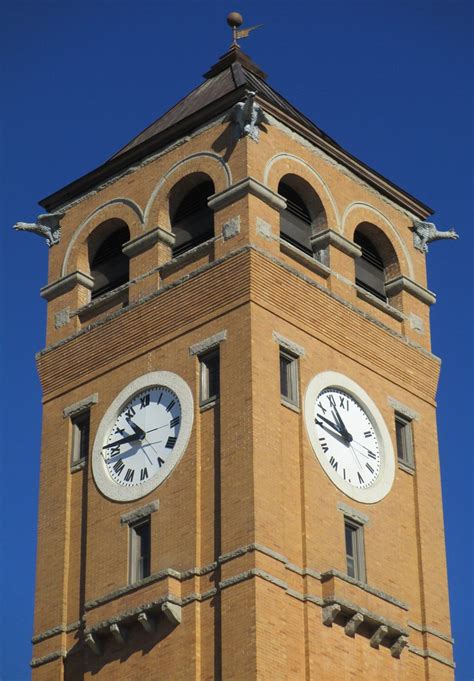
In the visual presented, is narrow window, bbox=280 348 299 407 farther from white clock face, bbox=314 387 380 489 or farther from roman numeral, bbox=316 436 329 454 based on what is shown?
roman numeral, bbox=316 436 329 454

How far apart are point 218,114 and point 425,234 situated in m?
7.07

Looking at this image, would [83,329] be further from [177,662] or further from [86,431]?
[177,662]

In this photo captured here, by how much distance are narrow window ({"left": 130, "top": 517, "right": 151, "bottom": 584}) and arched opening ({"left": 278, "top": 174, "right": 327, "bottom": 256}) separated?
8.57 metres

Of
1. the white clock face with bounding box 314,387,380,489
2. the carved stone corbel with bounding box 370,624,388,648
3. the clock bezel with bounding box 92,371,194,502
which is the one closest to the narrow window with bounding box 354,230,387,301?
the white clock face with bounding box 314,387,380,489

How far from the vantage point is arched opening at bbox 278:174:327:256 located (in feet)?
173

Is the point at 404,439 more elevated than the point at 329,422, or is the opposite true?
the point at 404,439

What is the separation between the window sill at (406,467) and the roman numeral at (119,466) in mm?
6813

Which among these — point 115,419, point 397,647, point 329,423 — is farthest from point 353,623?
point 115,419

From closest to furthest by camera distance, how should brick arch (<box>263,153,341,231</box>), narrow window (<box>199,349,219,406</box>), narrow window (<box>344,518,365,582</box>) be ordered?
narrow window (<box>344,518,365,582</box>) → narrow window (<box>199,349,219,406</box>) → brick arch (<box>263,153,341,231</box>)

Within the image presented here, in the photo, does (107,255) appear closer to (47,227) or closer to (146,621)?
(47,227)

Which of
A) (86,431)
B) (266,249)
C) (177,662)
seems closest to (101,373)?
(86,431)

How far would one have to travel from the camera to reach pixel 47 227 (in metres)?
55.5

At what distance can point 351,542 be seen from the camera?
48.8 m

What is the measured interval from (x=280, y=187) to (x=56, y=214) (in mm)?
6371
